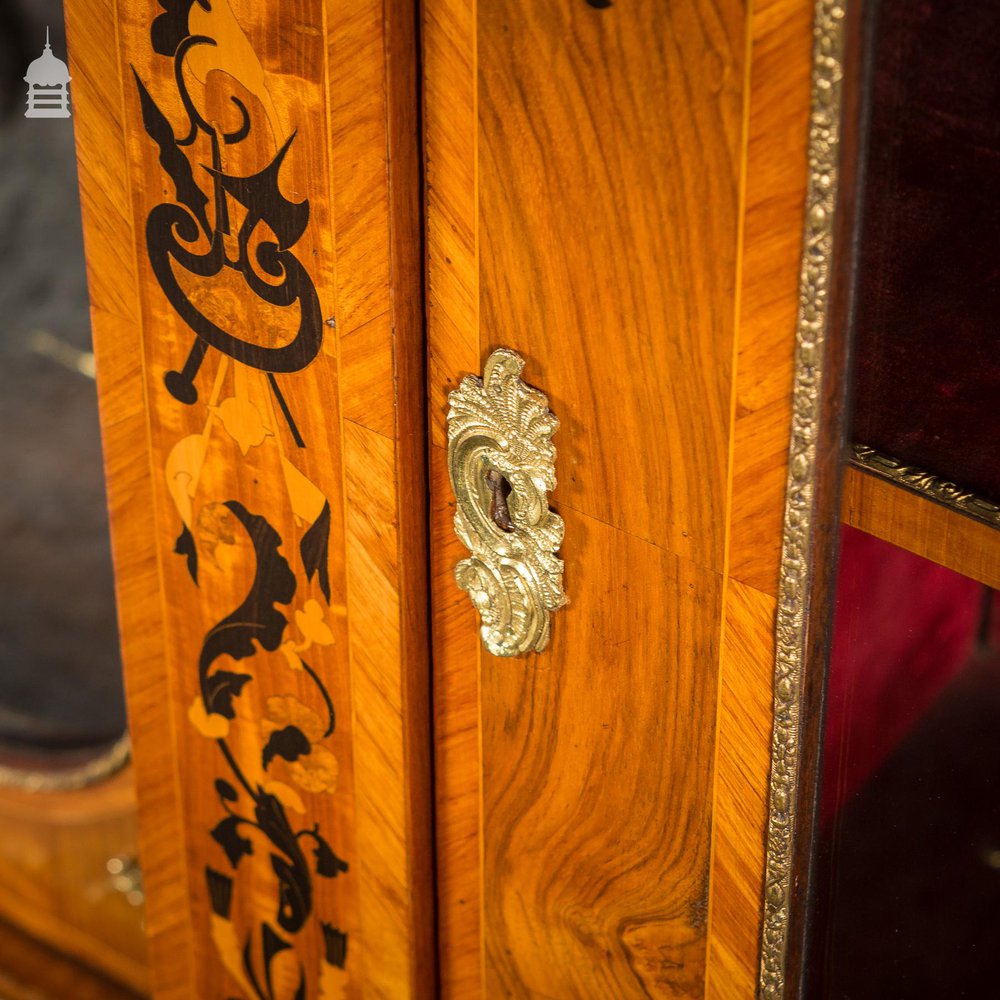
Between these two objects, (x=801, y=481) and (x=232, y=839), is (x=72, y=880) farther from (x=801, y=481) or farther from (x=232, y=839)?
(x=801, y=481)

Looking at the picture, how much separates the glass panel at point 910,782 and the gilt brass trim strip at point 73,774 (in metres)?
0.61

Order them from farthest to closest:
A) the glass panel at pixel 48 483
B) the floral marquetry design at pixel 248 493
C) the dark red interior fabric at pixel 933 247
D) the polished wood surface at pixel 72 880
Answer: the polished wood surface at pixel 72 880
the glass panel at pixel 48 483
the floral marquetry design at pixel 248 493
the dark red interior fabric at pixel 933 247

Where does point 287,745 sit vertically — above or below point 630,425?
below

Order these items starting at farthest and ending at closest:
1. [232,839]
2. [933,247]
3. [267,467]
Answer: [232,839] → [267,467] → [933,247]

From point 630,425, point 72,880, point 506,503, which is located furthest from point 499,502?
point 72,880

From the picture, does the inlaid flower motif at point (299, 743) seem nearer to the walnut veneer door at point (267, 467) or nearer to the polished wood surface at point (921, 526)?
the walnut veneer door at point (267, 467)

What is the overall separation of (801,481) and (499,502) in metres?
0.19

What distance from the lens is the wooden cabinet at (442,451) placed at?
0.65m

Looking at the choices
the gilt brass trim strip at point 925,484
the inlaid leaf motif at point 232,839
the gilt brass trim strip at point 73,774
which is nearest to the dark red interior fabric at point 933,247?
the gilt brass trim strip at point 925,484

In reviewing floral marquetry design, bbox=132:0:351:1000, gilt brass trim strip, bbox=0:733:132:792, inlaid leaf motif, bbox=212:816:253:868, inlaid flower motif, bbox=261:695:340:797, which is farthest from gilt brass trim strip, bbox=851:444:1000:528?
gilt brass trim strip, bbox=0:733:132:792

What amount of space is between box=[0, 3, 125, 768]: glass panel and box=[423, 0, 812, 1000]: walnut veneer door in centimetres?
42

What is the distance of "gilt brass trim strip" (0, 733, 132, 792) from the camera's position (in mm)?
1144

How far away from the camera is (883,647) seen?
69 cm

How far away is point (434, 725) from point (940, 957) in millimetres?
325
